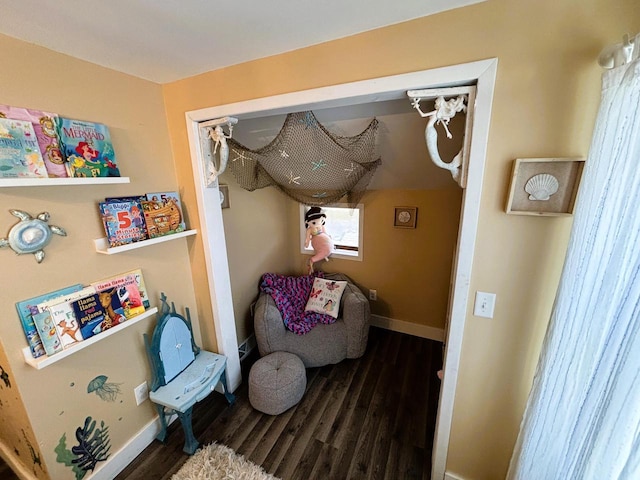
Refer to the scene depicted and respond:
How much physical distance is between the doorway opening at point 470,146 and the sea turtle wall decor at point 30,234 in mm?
698

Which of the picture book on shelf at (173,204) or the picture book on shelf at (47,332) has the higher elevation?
the picture book on shelf at (173,204)

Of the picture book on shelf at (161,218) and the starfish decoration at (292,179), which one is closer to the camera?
the picture book on shelf at (161,218)

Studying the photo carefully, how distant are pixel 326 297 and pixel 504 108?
198 centimetres

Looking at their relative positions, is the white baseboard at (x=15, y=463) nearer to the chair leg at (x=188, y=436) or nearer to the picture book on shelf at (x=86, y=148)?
the chair leg at (x=188, y=436)

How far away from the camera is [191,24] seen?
37.4 inches

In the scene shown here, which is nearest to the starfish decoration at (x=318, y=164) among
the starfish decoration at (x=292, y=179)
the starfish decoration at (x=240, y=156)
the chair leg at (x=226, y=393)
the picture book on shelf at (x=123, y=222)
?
the starfish decoration at (x=292, y=179)

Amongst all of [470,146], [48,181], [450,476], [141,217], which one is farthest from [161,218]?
[450,476]

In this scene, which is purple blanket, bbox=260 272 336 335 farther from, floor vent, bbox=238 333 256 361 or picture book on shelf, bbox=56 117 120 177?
picture book on shelf, bbox=56 117 120 177

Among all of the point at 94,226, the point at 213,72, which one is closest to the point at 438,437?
the point at 94,226

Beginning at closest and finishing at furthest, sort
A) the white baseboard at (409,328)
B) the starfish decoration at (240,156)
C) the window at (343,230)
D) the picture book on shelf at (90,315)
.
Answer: the picture book on shelf at (90,315)
the starfish decoration at (240,156)
the white baseboard at (409,328)
the window at (343,230)

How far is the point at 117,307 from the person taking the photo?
4.46 feet

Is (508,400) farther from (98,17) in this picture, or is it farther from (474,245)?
(98,17)

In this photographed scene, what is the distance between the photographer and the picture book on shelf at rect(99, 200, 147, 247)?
4.17ft

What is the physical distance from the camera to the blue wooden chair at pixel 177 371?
5.00 feet
